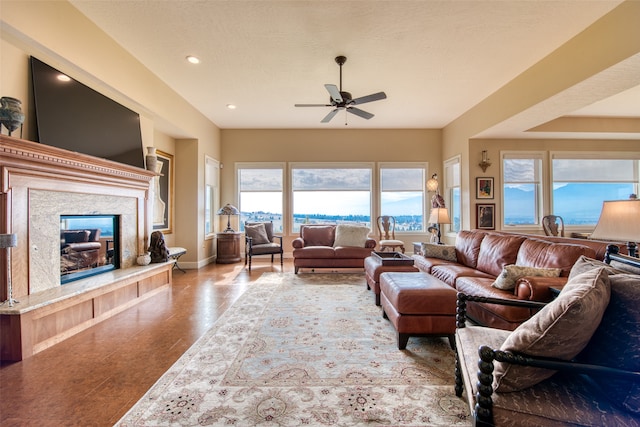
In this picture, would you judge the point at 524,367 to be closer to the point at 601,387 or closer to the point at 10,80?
the point at 601,387

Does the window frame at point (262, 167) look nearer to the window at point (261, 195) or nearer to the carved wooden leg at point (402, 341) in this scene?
the window at point (261, 195)

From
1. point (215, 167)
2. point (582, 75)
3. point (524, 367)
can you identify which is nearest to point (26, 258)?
point (524, 367)

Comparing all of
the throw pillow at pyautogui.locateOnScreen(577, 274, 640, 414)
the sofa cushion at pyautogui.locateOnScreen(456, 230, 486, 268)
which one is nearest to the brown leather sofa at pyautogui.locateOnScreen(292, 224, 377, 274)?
the sofa cushion at pyautogui.locateOnScreen(456, 230, 486, 268)

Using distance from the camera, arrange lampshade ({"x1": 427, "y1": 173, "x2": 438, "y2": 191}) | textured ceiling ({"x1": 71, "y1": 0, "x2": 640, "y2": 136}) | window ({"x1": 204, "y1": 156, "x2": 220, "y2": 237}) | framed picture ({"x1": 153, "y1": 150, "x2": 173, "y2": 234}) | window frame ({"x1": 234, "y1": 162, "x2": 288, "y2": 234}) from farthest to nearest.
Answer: window frame ({"x1": 234, "y1": 162, "x2": 288, "y2": 234}), lampshade ({"x1": 427, "y1": 173, "x2": 438, "y2": 191}), window ({"x1": 204, "y1": 156, "x2": 220, "y2": 237}), framed picture ({"x1": 153, "y1": 150, "x2": 173, "y2": 234}), textured ceiling ({"x1": 71, "y1": 0, "x2": 640, "y2": 136})

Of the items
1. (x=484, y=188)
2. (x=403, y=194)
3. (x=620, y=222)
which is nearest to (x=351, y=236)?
(x=403, y=194)

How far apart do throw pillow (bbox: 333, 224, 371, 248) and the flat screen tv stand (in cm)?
358

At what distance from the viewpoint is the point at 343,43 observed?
129 inches

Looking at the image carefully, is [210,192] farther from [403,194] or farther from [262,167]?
[403,194]

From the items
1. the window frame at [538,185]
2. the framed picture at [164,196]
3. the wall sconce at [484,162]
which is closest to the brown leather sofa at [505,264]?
the wall sconce at [484,162]

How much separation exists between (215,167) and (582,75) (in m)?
A: 6.45

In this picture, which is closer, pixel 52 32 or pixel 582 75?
pixel 52 32

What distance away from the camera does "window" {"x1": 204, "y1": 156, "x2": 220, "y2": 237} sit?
5945mm

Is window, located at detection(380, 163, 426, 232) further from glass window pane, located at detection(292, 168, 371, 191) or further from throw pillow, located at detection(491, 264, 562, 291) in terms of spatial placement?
throw pillow, located at detection(491, 264, 562, 291)

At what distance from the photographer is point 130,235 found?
3754 millimetres
